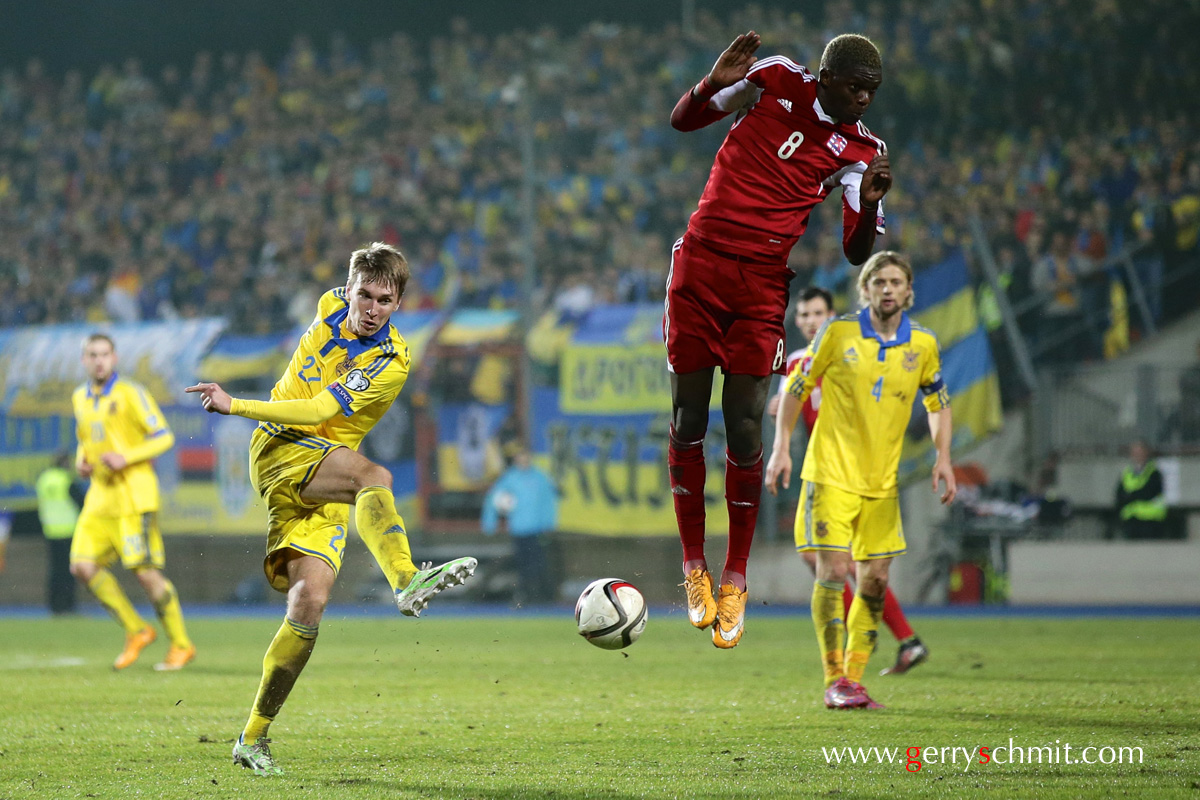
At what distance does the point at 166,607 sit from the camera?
1020cm

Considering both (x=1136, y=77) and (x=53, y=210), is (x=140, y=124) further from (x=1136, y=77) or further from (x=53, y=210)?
(x=1136, y=77)

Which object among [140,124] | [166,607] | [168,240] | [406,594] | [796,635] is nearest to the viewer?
[406,594]

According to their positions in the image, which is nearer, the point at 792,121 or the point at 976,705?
the point at 792,121

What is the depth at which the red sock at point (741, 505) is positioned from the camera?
5762 millimetres

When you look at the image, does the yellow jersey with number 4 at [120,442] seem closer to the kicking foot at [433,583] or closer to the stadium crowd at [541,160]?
the kicking foot at [433,583]

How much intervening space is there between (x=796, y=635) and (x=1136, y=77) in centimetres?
992

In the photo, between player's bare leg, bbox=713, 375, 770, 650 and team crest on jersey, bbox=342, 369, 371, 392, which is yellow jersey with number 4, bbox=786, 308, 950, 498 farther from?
team crest on jersey, bbox=342, 369, 371, 392

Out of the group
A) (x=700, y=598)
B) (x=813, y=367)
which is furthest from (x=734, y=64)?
(x=813, y=367)

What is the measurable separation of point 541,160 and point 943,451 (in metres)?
14.3

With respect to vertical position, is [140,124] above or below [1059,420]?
above

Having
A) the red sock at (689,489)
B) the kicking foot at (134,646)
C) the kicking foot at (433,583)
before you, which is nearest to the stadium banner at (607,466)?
the kicking foot at (134,646)

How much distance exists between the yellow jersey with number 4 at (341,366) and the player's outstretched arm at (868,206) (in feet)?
6.47

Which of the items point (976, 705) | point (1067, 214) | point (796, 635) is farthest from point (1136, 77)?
point (976, 705)

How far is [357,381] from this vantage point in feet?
18.3
